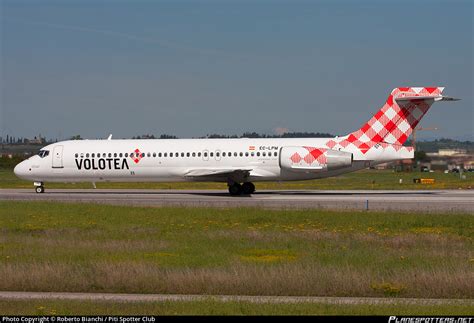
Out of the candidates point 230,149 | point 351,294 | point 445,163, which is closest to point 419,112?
point 230,149

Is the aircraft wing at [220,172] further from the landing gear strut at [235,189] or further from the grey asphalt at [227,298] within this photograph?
the grey asphalt at [227,298]

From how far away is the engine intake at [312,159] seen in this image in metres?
39.6

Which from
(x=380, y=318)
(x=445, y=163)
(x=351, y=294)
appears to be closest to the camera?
(x=380, y=318)

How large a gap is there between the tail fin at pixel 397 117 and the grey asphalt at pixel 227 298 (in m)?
27.2

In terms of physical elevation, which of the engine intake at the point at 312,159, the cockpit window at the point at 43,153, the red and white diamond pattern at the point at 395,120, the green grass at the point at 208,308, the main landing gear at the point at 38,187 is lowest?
the green grass at the point at 208,308

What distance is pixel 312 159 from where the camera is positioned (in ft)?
131

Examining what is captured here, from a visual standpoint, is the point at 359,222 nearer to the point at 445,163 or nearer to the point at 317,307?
the point at 317,307

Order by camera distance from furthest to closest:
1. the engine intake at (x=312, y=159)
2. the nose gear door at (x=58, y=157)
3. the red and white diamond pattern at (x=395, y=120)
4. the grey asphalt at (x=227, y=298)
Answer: the nose gear door at (x=58, y=157), the red and white diamond pattern at (x=395, y=120), the engine intake at (x=312, y=159), the grey asphalt at (x=227, y=298)

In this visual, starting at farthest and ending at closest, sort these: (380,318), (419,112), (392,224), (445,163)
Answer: (445,163) → (419,112) → (392,224) → (380,318)

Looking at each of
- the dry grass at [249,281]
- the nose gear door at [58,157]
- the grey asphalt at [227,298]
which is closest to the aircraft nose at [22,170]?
the nose gear door at [58,157]

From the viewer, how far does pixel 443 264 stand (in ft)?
54.2

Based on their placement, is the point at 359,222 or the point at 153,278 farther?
the point at 359,222

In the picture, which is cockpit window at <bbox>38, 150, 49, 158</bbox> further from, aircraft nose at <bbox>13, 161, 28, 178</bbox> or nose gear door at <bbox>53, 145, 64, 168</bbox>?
aircraft nose at <bbox>13, 161, 28, 178</bbox>

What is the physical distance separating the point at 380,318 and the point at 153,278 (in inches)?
221
